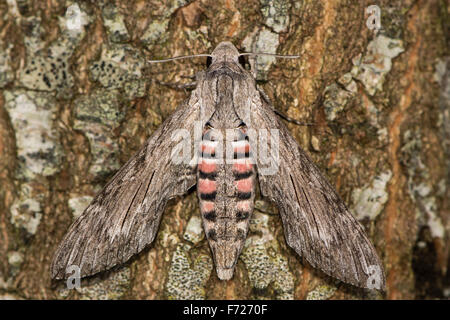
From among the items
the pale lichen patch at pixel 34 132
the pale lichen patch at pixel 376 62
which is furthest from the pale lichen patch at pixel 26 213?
the pale lichen patch at pixel 376 62

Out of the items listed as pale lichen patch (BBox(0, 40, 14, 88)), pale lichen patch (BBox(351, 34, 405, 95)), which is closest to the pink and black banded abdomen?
pale lichen patch (BBox(351, 34, 405, 95))

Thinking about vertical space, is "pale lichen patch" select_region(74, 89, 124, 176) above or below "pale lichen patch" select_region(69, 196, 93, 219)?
above

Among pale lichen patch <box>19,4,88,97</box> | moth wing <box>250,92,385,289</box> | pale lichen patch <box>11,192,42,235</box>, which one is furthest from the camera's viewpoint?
pale lichen patch <box>11,192,42,235</box>

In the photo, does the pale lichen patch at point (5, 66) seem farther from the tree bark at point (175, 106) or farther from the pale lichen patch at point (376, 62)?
the pale lichen patch at point (376, 62)

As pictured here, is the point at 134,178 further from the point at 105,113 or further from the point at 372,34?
the point at 372,34

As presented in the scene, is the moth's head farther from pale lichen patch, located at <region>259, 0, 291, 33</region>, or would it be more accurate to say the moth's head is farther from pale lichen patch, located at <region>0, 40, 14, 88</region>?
pale lichen patch, located at <region>0, 40, 14, 88</region>

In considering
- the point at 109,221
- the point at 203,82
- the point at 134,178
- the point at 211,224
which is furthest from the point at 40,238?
the point at 203,82
